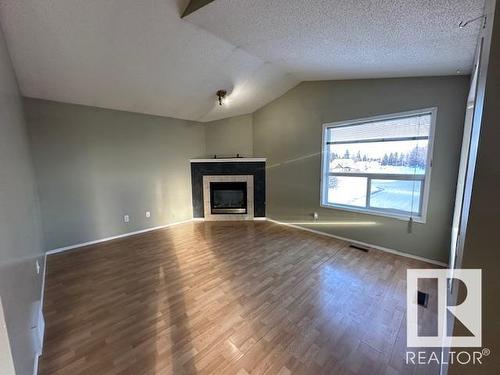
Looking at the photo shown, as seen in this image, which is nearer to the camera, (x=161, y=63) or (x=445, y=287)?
(x=445, y=287)

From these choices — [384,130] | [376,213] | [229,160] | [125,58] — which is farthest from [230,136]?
[376,213]

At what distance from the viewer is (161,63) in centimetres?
267

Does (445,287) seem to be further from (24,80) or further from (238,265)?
(24,80)

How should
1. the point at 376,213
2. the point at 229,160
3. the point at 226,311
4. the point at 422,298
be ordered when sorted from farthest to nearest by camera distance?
the point at 229,160
the point at 376,213
the point at 422,298
the point at 226,311

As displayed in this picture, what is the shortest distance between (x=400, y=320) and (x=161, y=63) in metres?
3.72

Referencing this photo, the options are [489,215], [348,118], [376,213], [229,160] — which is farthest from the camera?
[229,160]

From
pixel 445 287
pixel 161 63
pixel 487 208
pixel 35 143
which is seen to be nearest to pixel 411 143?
pixel 445 287

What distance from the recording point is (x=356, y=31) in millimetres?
1835

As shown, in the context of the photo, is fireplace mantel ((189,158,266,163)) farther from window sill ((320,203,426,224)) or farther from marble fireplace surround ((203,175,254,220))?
window sill ((320,203,426,224))

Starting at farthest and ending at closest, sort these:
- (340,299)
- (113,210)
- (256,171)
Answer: (256,171) < (113,210) < (340,299)

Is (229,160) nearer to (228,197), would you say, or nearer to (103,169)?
(228,197)

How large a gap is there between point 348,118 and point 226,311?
127 inches

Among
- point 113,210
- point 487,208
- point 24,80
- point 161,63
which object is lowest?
point 113,210

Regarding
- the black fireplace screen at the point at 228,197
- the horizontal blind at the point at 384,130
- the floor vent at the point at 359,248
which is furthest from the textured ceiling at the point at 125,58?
the floor vent at the point at 359,248
